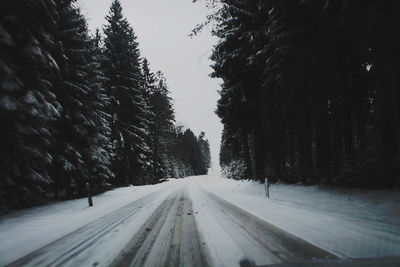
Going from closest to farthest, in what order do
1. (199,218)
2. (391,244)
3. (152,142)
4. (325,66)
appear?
(391,244) → (199,218) → (325,66) → (152,142)

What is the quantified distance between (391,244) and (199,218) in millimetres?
3474

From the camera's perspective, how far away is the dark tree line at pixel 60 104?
6.30 m

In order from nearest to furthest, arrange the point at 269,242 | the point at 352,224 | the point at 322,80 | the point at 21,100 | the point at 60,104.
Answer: the point at 269,242 → the point at 352,224 → the point at 21,100 → the point at 322,80 → the point at 60,104

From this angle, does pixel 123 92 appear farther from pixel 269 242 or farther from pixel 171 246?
pixel 269 242

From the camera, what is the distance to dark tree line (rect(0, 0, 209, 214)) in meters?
6.30

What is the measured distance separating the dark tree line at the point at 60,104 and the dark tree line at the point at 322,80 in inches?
291

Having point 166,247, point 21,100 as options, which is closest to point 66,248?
point 166,247

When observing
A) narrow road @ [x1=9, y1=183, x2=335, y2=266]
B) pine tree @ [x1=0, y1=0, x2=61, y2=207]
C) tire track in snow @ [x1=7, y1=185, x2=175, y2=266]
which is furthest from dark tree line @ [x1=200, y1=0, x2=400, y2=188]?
tire track in snow @ [x1=7, y1=185, x2=175, y2=266]

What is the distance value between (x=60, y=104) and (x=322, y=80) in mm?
12300

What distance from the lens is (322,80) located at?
27.5 ft

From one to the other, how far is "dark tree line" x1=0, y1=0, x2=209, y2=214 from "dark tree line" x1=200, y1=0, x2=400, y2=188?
24.2 feet

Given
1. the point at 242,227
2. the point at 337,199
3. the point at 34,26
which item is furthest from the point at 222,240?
the point at 34,26

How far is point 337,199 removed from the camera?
6117 millimetres

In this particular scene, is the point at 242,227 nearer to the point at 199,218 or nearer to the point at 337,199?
the point at 199,218
